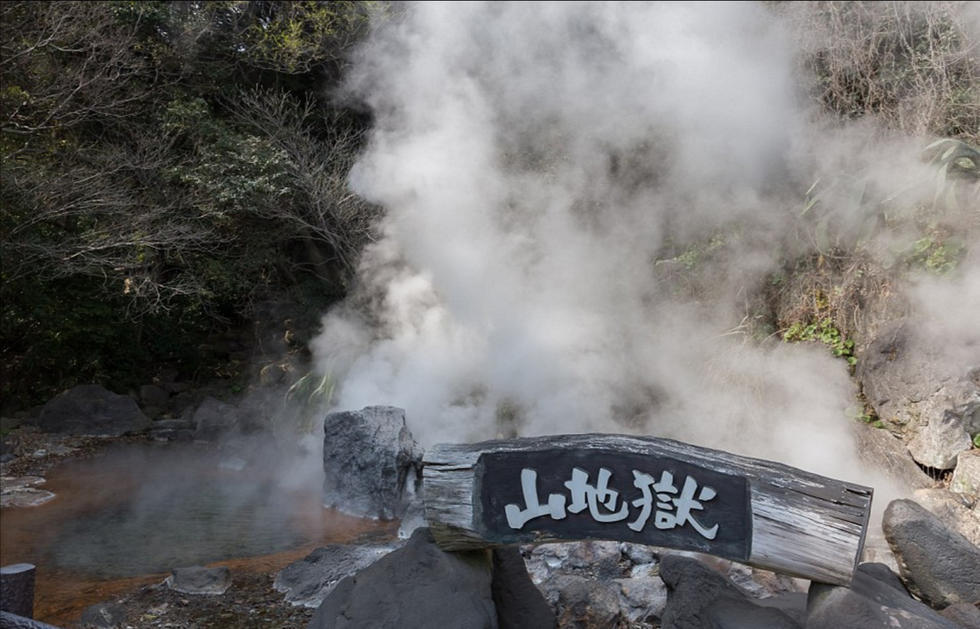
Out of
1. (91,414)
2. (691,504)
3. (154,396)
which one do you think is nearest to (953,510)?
(691,504)

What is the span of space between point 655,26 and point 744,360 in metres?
3.48

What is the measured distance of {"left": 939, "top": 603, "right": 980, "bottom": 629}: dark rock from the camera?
285cm

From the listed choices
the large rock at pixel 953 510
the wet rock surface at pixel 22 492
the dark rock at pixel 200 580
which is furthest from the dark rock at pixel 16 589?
the large rock at pixel 953 510

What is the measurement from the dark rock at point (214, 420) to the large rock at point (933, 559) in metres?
6.57

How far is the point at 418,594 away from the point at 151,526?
3254 mm

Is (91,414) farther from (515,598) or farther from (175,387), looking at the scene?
(515,598)

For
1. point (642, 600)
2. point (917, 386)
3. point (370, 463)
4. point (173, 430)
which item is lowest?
point (642, 600)

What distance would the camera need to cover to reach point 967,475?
14.6ft

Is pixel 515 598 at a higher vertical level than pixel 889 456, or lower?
lower

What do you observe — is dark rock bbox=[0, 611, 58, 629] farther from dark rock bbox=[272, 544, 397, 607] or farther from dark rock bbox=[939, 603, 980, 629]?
dark rock bbox=[939, 603, 980, 629]

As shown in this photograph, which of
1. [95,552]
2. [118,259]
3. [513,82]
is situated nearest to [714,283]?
[513,82]

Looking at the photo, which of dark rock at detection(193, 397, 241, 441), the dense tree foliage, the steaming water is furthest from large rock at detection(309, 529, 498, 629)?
dark rock at detection(193, 397, 241, 441)

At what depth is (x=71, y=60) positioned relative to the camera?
24.3 feet

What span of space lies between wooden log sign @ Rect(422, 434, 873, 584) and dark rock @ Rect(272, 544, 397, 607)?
1569 millimetres
